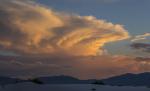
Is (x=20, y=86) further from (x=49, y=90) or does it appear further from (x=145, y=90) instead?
(x=145, y=90)

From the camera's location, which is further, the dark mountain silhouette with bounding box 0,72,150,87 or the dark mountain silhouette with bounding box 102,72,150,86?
the dark mountain silhouette with bounding box 102,72,150,86

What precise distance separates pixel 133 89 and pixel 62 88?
901 centimetres

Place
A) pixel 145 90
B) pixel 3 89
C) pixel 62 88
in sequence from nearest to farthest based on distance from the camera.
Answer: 1. pixel 3 89
2. pixel 62 88
3. pixel 145 90

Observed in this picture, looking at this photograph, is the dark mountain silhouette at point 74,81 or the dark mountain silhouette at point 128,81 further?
the dark mountain silhouette at point 128,81

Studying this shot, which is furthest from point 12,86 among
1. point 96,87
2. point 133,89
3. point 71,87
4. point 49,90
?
point 133,89

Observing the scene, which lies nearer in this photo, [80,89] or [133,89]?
[80,89]

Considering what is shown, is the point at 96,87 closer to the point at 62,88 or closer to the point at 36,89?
the point at 62,88

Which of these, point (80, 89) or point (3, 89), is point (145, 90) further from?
point (3, 89)

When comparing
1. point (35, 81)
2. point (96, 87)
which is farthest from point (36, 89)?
point (96, 87)

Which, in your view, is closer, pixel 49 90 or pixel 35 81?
pixel 49 90

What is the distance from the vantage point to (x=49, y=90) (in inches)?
1626

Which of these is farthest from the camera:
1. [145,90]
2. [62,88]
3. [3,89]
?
[145,90]

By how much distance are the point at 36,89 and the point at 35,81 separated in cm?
452

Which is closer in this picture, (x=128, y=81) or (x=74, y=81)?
(x=74, y=81)
